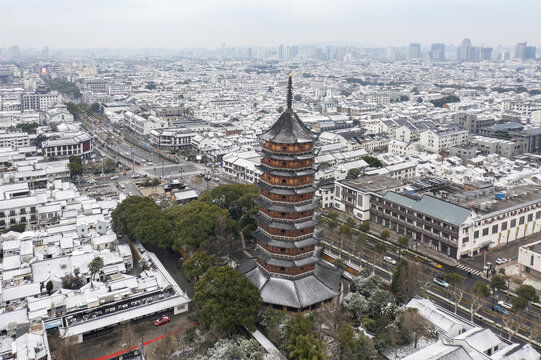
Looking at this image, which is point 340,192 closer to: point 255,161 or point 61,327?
point 255,161

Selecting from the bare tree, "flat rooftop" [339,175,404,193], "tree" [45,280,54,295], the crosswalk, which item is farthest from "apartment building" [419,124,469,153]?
"tree" [45,280,54,295]

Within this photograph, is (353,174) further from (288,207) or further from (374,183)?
(288,207)

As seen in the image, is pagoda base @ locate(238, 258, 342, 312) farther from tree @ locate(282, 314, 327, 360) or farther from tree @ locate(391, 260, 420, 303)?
tree @ locate(391, 260, 420, 303)

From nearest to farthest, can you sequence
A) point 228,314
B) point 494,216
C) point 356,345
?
point 356,345 → point 228,314 → point 494,216

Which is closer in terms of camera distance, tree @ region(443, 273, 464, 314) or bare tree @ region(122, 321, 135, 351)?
Answer: bare tree @ region(122, 321, 135, 351)

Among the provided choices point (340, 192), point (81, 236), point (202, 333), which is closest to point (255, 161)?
point (340, 192)
